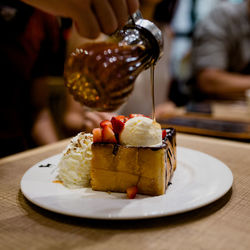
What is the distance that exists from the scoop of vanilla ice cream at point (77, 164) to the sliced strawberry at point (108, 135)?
0.34 feet

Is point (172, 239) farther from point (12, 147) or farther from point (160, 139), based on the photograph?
point (12, 147)

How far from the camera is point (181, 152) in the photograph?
4.40 ft

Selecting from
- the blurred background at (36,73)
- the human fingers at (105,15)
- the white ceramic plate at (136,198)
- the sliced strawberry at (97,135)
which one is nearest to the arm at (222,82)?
the blurred background at (36,73)

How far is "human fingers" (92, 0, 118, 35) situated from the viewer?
0.78 meters

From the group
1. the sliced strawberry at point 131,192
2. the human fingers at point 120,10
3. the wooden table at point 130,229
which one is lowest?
the sliced strawberry at point 131,192

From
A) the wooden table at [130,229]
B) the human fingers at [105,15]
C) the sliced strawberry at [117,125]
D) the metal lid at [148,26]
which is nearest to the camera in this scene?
the wooden table at [130,229]

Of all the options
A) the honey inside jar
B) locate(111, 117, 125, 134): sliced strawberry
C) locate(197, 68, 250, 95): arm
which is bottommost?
locate(197, 68, 250, 95): arm

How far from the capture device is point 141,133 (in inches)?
39.1

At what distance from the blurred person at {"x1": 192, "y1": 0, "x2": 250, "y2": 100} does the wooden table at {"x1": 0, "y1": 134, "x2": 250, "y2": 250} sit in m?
2.78

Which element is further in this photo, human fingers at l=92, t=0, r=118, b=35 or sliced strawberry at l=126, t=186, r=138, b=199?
sliced strawberry at l=126, t=186, r=138, b=199

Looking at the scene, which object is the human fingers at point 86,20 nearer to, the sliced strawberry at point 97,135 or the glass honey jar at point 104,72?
the glass honey jar at point 104,72

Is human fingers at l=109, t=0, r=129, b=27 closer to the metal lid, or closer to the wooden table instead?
the metal lid

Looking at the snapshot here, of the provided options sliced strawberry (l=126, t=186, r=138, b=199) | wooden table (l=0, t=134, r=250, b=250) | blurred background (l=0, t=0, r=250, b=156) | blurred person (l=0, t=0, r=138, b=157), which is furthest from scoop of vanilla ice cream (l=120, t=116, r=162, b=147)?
blurred person (l=0, t=0, r=138, b=157)

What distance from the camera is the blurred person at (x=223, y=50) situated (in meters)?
3.53
